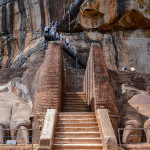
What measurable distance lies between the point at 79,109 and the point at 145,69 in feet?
38.2

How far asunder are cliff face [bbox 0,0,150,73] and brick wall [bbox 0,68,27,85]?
6838mm

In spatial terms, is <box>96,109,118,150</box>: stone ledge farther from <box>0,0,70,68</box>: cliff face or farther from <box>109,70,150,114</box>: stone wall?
<box>0,0,70,68</box>: cliff face

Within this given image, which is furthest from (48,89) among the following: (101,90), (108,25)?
(108,25)

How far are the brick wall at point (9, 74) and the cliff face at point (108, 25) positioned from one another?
684 cm

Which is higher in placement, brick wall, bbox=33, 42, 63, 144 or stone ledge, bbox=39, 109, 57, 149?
brick wall, bbox=33, 42, 63, 144

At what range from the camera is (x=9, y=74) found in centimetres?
1212

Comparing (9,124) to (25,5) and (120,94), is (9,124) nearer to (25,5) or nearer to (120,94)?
(120,94)

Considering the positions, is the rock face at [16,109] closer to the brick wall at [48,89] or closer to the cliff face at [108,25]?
the brick wall at [48,89]

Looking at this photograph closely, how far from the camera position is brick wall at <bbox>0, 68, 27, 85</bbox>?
A: 11.8m

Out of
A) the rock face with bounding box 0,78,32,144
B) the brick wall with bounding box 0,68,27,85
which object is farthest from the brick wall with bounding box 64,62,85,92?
the rock face with bounding box 0,78,32,144

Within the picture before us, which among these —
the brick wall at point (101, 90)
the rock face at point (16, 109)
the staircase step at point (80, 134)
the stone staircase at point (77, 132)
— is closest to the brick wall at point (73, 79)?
the rock face at point (16, 109)

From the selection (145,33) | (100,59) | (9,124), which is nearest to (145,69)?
(145,33)

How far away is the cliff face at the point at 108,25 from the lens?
65.6 feet

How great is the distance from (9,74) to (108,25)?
36.4 feet
